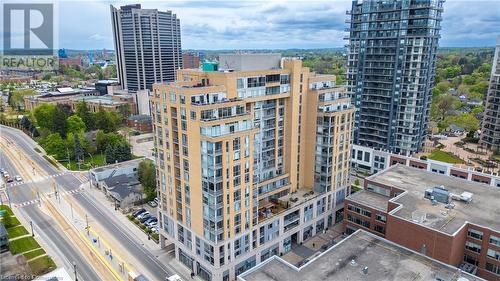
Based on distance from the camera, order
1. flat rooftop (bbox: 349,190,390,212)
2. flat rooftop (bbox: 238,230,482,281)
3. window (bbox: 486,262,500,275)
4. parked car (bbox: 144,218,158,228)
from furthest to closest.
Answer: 1. parked car (bbox: 144,218,158,228)
2. flat rooftop (bbox: 349,190,390,212)
3. window (bbox: 486,262,500,275)
4. flat rooftop (bbox: 238,230,482,281)

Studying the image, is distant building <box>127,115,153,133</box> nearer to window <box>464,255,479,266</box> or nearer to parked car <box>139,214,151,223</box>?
parked car <box>139,214,151,223</box>

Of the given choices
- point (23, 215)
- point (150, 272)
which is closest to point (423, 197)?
point (150, 272)

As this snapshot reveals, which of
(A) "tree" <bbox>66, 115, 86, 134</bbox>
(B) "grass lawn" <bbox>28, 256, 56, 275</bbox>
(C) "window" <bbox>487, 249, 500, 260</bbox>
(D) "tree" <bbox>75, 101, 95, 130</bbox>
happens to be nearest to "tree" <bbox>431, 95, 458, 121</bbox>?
(C) "window" <bbox>487, 249, 500, 260</bbox>

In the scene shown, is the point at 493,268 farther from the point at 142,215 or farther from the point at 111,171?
the point at 111,171

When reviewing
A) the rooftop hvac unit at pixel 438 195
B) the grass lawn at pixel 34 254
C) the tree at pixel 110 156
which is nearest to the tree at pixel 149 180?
the grass lawn at pixel 34 254

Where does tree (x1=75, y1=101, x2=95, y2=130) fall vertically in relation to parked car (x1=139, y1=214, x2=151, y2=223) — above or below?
above

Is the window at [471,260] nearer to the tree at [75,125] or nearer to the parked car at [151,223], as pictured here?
the parked car at [151,223]
